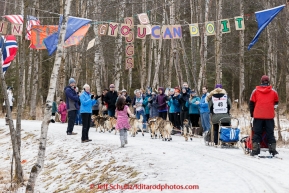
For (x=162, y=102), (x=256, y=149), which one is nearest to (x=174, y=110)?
(x=162, y=102)

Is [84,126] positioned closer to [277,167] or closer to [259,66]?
[277,167]

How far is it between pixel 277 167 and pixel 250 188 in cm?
241

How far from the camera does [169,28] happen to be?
20562mm

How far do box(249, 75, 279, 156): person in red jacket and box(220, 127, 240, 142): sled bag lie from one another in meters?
1.59

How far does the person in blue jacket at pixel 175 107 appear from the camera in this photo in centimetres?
1747

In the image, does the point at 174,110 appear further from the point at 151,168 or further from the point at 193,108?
the point at 151,168

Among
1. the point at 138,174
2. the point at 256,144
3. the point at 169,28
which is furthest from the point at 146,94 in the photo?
the point at 138,174

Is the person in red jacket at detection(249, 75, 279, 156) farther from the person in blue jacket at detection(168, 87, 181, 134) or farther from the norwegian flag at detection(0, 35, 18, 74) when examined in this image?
the norwegian flag at detection(0, 35, 18, 74)

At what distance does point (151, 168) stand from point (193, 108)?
7635mm

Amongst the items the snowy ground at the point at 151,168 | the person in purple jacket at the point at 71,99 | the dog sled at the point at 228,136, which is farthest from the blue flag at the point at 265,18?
the person in purple jacket at the point at 71,99

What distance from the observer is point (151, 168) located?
9.38m

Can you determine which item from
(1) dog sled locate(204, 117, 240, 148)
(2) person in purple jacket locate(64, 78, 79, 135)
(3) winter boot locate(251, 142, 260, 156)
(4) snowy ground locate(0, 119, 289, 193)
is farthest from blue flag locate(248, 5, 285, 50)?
(2) person in purple jacket locate(64, 78, 79, 135)

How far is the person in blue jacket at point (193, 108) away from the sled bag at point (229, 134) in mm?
3481

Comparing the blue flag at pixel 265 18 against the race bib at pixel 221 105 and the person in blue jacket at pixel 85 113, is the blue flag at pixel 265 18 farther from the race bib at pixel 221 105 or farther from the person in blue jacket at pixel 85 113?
the person in blue jacket at pixel 85 113
